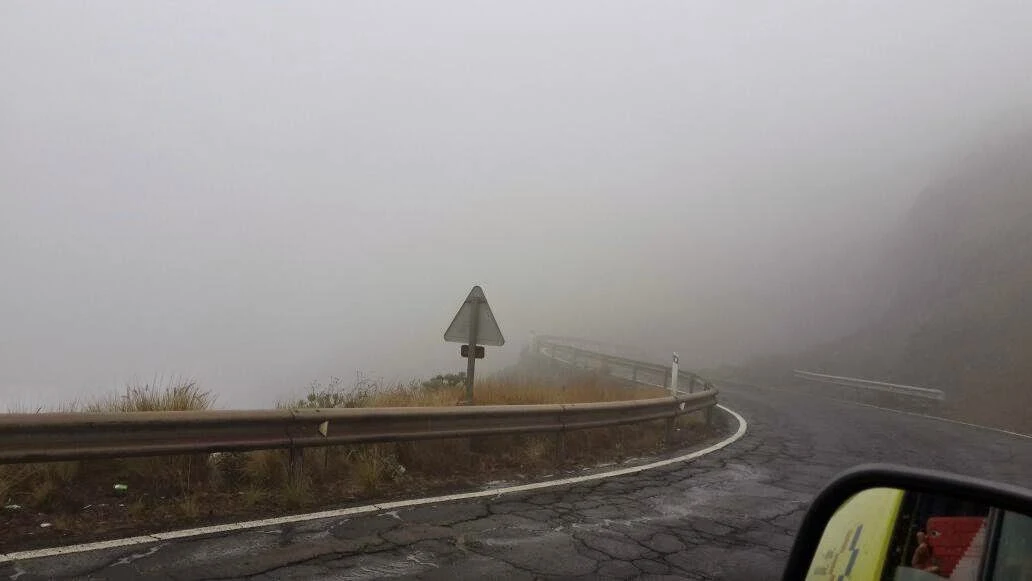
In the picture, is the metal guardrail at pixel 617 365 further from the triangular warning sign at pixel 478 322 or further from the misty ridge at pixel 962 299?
the triangular warning sign at pixel 478 322

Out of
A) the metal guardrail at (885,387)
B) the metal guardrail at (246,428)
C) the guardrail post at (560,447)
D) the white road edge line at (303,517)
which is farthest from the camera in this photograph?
the metal guardrail at (885,387)

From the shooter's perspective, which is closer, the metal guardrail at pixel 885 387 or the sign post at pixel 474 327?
the sign post at pixel 474 327

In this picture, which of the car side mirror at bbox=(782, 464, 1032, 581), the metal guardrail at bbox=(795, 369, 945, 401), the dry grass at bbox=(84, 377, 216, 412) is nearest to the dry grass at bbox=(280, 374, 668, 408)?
the dry grass at bbox=(84, 377, 216, 412)

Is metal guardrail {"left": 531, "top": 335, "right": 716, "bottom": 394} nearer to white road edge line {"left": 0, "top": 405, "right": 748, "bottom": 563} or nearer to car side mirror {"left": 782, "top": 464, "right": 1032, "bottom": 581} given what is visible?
white road edge line {"left": 0, "top": 405, "right": 748, "bottom": 563}

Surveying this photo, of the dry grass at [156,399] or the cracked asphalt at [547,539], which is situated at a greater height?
the dry grass at [156,399]

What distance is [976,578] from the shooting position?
161 centimetres

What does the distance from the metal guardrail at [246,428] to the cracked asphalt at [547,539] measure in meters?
1.04

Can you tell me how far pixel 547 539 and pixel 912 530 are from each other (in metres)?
4.79

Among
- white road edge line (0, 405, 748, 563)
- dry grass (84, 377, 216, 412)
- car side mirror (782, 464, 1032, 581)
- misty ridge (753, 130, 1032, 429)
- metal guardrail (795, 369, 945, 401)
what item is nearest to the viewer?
car side mirror (782, 464, 1032, 581)

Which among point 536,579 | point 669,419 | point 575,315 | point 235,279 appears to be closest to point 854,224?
point 575,315

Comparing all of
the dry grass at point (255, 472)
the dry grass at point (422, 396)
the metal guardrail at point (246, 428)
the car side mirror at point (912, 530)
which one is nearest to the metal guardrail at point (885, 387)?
the dry grass at point (422, 396)

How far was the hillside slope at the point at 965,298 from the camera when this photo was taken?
2402 centimetres

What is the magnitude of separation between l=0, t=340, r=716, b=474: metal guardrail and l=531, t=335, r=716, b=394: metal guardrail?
1146 centimetres

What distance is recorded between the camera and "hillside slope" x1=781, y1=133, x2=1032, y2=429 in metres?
24.0
